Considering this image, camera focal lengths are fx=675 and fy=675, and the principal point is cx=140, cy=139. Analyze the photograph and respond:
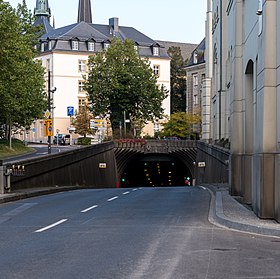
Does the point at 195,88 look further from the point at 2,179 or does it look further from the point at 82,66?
the point at 2,179

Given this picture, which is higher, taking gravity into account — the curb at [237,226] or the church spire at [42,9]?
the church spire at [42,9]

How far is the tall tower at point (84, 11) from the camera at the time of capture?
14075cm

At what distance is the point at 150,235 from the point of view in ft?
43.9

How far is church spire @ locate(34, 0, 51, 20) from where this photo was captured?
143 meters

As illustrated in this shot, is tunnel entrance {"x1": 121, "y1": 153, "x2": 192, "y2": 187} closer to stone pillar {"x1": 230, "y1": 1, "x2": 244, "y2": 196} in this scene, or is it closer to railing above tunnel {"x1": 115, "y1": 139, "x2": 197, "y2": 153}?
railing above tunnel {"x1": 115, "y1": 139, "x2": 197, "y2": 153}

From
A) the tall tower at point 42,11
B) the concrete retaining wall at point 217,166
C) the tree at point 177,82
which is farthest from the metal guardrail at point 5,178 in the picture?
the tall tower at point 42,11

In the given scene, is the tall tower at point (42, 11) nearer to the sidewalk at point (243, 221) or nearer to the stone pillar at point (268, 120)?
the sidewalk at point (243, 221)

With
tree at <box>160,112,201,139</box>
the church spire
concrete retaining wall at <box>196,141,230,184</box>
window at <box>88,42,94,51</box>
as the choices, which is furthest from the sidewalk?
the church spire

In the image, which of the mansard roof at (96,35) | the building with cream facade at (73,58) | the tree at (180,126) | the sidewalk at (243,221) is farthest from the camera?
the mansard roof at (96,35)

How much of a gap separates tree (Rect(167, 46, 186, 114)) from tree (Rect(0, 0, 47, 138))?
61029 millimetres

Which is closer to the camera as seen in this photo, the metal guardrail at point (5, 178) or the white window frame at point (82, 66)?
the metal guardrail at point (5, 178)

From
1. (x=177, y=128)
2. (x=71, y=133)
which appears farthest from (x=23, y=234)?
(x=71, y=133)

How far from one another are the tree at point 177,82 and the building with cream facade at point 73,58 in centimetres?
860

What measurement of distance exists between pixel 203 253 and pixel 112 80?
68295 millimetres
